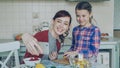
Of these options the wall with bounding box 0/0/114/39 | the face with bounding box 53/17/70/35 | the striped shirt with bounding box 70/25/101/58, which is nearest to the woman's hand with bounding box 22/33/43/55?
the face with bounding box 53/17/70/35

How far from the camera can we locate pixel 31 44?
5.18 feet

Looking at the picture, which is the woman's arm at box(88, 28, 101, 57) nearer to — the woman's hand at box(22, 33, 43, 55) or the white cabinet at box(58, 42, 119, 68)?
the woman's hand at box(22, 33, 43, 55)

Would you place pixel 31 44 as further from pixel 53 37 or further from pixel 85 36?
pixel 85 36

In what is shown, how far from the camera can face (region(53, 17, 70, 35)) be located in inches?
64.1

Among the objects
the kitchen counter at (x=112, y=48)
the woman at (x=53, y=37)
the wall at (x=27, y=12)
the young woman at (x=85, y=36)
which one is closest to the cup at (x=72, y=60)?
the young woman at (x=85, y=36)

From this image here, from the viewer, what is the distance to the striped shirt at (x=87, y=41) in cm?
175

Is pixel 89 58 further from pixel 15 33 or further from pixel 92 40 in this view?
pixel 15 33

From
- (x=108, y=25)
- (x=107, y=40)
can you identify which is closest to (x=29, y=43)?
(x=107, y=40)

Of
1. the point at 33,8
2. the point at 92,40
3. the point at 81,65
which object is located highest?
the point at 33,8

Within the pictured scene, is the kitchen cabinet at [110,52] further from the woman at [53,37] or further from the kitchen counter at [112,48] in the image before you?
the woman at [53,37]

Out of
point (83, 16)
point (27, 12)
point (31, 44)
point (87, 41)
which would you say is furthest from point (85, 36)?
point (27, 12)

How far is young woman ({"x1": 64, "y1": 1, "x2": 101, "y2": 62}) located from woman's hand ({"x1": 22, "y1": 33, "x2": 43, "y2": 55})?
8.1 inches

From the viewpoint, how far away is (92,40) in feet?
5.87

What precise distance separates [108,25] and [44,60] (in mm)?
1796
